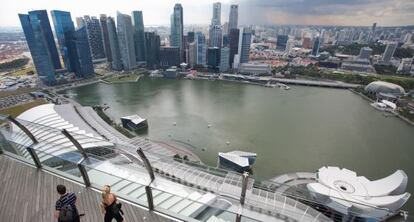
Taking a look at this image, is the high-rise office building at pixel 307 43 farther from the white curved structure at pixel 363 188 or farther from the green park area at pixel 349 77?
the white curved structure at pixel 363 188

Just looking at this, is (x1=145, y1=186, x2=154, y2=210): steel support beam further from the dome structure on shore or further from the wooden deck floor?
the dome structure on shore

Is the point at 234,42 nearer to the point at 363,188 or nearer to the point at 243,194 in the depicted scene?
the point at 363,188

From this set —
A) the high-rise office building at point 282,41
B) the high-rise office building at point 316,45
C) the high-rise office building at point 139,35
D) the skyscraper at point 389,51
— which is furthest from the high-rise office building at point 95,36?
the skyscraper at point 389,51

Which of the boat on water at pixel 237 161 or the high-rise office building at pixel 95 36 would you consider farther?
the high-rise office building at pixel 95 36

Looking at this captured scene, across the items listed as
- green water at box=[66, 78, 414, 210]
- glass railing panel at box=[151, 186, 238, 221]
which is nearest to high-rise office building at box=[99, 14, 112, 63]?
green water at box=[66, 78, 414, 210]

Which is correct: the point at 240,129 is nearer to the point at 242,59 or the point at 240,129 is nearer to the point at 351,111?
the point at 351,111

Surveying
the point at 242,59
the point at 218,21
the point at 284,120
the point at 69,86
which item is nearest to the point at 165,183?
the point at 284,120
